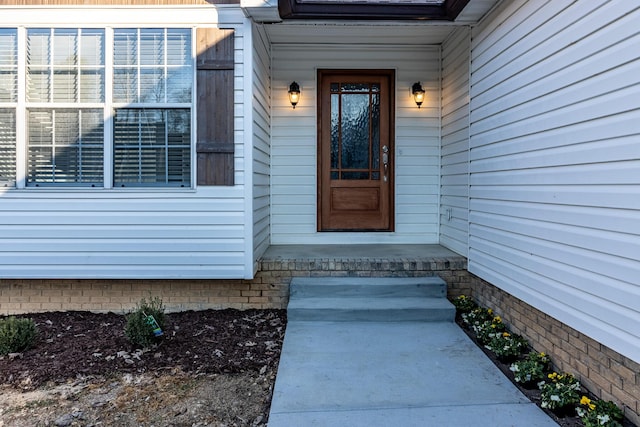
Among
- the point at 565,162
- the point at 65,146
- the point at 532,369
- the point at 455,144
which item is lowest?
the point at 532,369

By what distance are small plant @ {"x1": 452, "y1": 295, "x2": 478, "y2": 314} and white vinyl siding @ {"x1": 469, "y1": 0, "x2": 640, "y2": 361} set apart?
0.47 m

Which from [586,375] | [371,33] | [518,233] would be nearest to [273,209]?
[371,33]

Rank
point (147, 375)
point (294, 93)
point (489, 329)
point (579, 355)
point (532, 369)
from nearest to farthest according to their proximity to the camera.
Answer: point (579, 355)
point (532, 369)
point (147, 375)
point (489, 329)
point (294, 93)

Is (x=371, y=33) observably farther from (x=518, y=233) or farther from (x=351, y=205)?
(x=518, y=233)

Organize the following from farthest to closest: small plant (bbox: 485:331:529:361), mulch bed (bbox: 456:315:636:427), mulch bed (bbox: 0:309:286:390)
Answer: small plant (bbox: 485:331:529:361), mulch bed (bbox: 0:309:286:390), mulch bed (bbox: 456:315:636:427)

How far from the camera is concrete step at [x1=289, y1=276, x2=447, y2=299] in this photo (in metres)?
4.00

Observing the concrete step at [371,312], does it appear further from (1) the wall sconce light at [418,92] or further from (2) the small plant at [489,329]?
(1) the wall sconce light at [418,92]

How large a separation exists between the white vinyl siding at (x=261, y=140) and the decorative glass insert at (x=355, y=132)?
823 millimetres

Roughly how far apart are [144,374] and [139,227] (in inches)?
57.4

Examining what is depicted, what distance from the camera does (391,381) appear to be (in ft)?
8.96

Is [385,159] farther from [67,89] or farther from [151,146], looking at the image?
[67,89]

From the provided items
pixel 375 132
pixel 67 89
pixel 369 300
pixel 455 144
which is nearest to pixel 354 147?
pixel 375 132

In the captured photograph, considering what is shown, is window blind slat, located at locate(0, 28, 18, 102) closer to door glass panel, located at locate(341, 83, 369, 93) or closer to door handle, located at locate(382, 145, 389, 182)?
door glass panel, located at locate(341, 83, 369, 93)

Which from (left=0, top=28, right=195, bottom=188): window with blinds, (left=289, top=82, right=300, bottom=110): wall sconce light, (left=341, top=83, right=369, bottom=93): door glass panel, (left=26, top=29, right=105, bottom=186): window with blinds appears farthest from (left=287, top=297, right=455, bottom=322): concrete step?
(left=341, top=83, right=369, bottom=93): door glass panel
